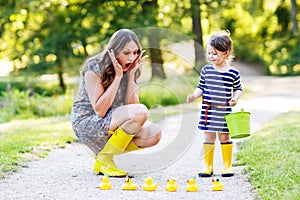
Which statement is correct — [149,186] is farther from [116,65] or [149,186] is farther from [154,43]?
[154,43]

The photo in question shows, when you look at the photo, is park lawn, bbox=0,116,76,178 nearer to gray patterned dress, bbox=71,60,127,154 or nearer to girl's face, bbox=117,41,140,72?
gray patterned dress, bbox=71,60,127,154

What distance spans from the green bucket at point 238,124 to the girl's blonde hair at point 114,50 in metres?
0.96

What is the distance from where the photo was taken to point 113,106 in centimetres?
443

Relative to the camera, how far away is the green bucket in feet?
13.1

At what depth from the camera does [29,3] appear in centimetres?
1351

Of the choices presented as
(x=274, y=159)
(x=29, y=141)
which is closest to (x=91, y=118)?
(x=274, y=159)

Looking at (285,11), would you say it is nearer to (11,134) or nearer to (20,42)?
(20,42)

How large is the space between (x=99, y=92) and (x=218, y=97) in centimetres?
99

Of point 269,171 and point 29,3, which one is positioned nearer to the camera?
point 269,171

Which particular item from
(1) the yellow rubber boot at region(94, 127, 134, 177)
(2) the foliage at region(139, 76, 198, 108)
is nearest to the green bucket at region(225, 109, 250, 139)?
(1) the yellow rubber boot at region(94, 127, 134, 177)

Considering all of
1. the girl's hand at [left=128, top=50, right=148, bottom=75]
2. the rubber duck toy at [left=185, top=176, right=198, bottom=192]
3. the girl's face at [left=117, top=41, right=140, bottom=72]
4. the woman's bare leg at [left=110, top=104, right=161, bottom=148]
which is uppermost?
the girl's face at [left=117, top=41, right=140, bottom=72]

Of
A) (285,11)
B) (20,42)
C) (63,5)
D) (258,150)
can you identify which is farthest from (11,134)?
(285,11)

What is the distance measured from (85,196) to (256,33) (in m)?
19.9

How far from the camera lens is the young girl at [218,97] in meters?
4.31
